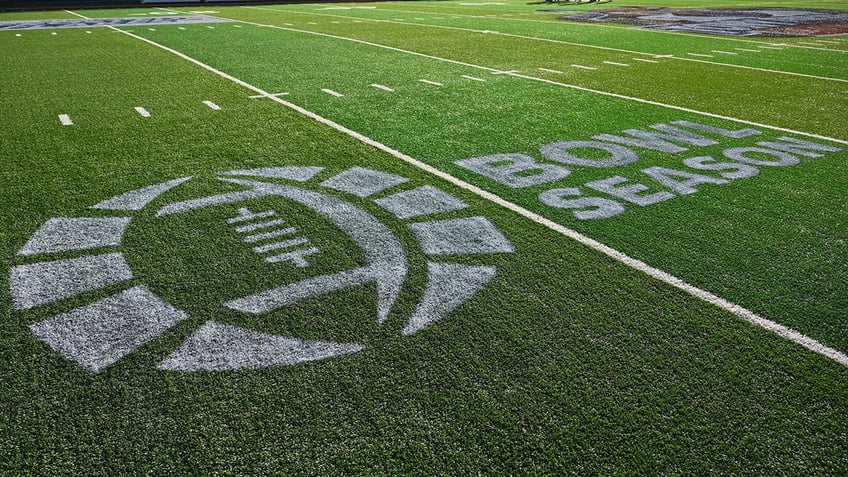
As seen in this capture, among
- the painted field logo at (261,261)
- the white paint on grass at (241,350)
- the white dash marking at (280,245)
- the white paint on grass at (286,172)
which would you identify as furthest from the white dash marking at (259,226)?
the white paint on grass at (241,350)

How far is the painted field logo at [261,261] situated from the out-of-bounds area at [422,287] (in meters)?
0.02

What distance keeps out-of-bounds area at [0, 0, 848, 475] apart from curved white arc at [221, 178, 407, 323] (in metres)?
0.02

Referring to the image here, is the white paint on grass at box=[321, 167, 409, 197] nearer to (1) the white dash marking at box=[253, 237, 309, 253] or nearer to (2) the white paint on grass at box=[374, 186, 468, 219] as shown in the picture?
(2) the white paint on grass at box=[374, 186, 468, 219]

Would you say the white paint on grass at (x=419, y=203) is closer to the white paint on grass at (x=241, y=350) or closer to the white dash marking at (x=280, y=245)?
the white dash marking at (x=280, y=245)

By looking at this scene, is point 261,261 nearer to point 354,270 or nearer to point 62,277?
point 354,270

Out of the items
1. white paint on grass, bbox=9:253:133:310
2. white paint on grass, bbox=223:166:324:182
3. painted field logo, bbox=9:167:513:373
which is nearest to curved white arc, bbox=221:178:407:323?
painted field logo, bbox=9:167:513:373

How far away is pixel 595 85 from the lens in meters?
8.19

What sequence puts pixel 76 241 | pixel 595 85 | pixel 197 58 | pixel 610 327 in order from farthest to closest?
1. pixel 197 58
2. pixel 595 85
3. pixel 76 241
4. pixel 610 327

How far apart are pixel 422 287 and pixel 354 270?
383 mm

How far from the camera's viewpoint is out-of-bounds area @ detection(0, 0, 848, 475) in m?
2.17

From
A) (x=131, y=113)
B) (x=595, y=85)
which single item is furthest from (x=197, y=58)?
(x=595, y=85)

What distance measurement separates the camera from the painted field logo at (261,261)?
8.61ft

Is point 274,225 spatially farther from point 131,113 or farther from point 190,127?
point 131,113

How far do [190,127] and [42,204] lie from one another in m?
2.06
